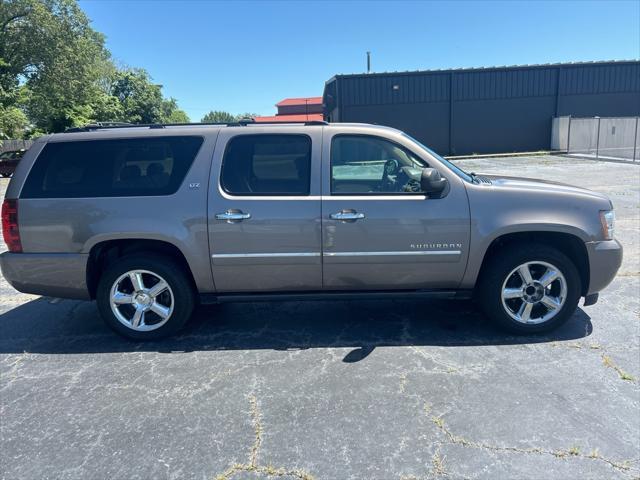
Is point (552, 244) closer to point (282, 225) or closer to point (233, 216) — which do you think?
point (282, 225)

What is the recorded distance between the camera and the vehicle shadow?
13.8ft

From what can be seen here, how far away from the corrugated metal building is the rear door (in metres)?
24.9

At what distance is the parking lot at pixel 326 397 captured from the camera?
2.70 m

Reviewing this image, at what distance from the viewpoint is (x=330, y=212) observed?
13.2 feet

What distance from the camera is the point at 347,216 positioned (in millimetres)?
4020

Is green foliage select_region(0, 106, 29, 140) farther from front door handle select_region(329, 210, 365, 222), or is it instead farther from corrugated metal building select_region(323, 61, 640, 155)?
front door handle select_region(329, 210, 365, 222)

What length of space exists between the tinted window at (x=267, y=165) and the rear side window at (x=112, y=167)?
1.15 feet

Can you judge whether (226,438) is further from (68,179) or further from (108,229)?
(68,179)

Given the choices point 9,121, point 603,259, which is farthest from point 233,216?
point 9,121

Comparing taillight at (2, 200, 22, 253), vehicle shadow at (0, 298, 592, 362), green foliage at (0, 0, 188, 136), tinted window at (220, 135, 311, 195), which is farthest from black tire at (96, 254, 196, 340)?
green foliage at (0, 0, 188, 136)

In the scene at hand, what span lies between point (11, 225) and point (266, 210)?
2.21 m

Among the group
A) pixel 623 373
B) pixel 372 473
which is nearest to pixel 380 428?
pixel 372 473

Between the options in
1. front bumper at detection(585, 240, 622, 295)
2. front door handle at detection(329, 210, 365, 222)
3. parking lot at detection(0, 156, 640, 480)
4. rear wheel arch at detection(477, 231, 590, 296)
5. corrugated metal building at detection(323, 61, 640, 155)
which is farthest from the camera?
corrugated metal building at detection(323, 61, 640, 155)

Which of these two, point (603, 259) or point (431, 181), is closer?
point (431, 181)
